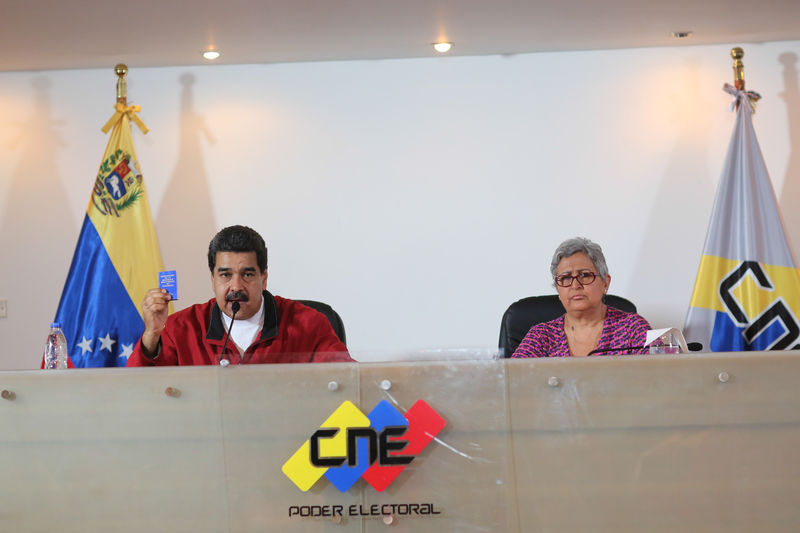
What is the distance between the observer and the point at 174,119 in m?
3.98

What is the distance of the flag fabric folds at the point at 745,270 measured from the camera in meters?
3.42

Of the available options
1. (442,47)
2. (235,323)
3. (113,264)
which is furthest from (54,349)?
(442,47)

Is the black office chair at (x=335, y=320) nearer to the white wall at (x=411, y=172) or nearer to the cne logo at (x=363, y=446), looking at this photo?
the white wall at (x=411, y=172)

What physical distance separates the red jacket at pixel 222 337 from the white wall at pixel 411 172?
5.06 ft

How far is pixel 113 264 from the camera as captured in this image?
3.72 m

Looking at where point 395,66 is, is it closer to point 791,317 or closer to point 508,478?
point 791,317

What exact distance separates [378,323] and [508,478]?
227 centimetres

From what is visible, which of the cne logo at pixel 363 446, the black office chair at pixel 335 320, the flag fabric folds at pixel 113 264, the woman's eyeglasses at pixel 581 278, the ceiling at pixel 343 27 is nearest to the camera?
the cne logo at pixel 363 446

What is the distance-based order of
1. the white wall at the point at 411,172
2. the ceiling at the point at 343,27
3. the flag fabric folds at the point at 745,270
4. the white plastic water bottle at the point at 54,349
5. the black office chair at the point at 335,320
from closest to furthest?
the white plastic water bottle at the point at 54,349, the black office chair at the point at 335,320, the ceiling at the point at 343,27, the flag fabric folds at the point at 745,270, the white wall at the point at 411,172

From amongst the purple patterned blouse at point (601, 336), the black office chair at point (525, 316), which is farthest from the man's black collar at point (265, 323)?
the black office chair at point (525, 316)

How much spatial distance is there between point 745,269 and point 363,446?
243cm

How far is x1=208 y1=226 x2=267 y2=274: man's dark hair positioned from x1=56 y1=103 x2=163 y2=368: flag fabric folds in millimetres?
1475

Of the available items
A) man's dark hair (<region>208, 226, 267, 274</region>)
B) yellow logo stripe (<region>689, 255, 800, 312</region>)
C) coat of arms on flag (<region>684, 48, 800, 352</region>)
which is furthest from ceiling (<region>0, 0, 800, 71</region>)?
man's dark hair (<region>208, 226, 267, 274</region>)

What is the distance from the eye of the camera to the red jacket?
7.30 ft
